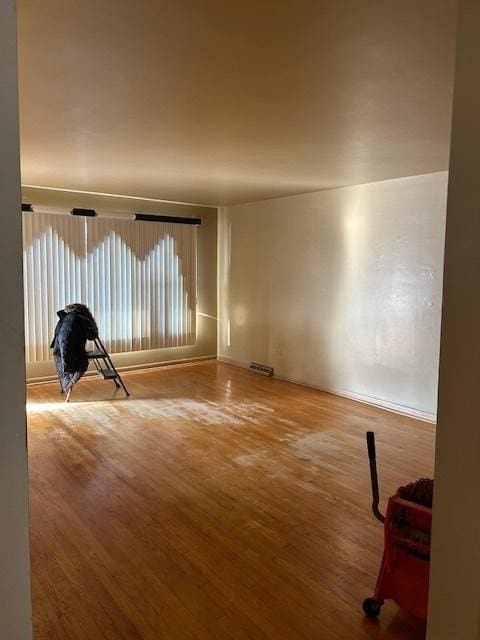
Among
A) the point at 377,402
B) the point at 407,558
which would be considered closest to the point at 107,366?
the point at 377,402

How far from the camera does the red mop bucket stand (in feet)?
6.01

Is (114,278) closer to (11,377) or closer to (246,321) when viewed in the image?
(246,321)

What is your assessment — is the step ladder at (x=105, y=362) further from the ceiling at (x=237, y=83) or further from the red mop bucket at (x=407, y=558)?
the red mop bucket at (x=407, y=558)

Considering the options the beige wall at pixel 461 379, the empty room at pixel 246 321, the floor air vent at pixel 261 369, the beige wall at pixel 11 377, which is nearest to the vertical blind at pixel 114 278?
the empty room at pixel 246 321

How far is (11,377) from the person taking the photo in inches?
24.0

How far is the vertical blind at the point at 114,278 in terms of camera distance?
220 inches

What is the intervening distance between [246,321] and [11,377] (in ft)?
20.2

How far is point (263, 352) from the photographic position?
650cm

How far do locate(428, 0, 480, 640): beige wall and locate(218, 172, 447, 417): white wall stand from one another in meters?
3.24

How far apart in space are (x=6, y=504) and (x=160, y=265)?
6.15m

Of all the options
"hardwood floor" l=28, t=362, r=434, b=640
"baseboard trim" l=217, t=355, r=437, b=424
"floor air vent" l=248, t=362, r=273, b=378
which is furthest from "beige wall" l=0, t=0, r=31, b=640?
"floor air vent" l=248, t=362, r=273, b=378

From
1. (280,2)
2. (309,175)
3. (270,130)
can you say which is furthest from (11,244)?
(309,175)

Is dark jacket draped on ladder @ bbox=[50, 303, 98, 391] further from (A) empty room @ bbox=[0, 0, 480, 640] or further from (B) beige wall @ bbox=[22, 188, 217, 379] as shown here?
(B) beige wall @ bbox=[22, 188, 217, 379]

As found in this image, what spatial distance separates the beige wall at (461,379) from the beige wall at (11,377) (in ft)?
3.66
